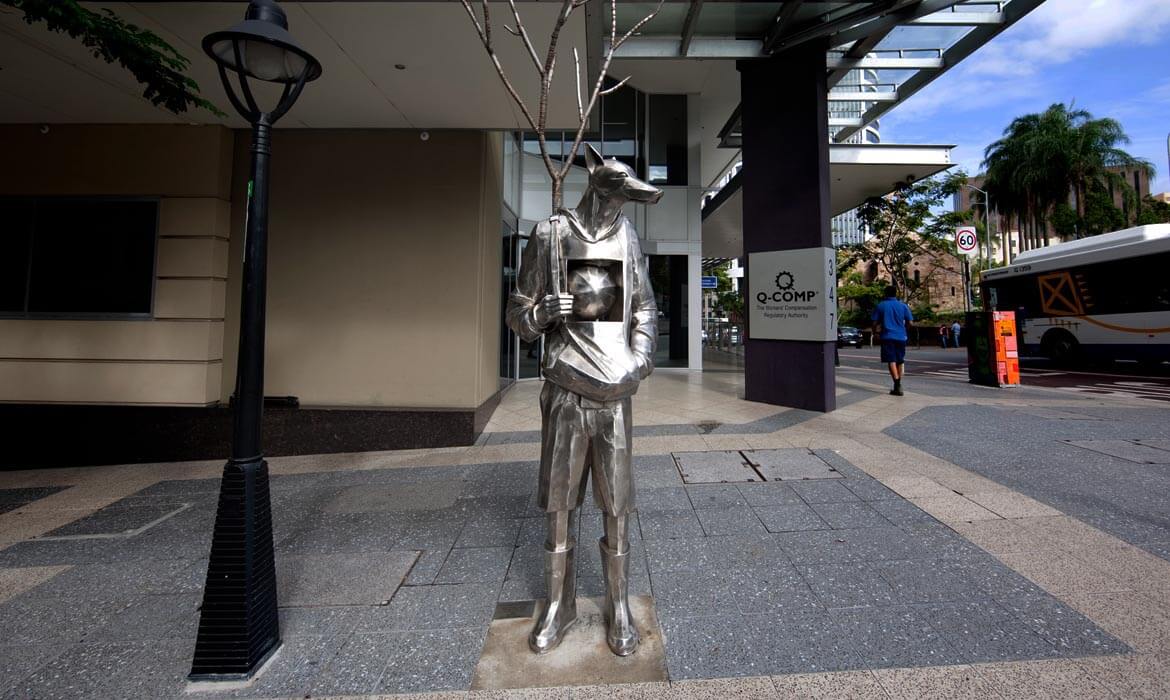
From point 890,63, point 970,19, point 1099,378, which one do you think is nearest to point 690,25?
point 890,63

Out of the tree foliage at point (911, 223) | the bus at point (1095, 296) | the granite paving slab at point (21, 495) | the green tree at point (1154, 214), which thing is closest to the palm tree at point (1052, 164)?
the green tree at point (1154, 214)

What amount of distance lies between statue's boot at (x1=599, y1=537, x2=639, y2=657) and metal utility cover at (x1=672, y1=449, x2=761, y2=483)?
2.26 metres

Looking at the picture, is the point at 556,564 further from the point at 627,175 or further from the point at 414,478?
the point at 414,478

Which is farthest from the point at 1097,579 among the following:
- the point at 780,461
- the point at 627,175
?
the point at 627,175

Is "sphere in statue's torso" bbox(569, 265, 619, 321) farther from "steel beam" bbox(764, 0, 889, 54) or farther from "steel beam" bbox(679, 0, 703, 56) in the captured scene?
"steel beam" bbox(764, 0, 889, 54)

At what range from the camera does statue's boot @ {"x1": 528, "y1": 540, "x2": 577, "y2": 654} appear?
2.22 metres

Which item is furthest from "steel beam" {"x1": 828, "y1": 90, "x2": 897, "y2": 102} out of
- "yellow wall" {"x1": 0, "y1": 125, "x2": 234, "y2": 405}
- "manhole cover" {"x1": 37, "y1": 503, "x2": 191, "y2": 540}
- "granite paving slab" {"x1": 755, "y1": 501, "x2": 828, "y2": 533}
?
"manhole cover" {"x1": 37, "y1": 503, "x2": 191, "y2": 540}

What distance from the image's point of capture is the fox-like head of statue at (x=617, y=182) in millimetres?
2068

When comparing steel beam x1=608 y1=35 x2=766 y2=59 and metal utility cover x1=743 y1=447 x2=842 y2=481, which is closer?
metal utility cover x1=743 y1=447 x2=842 y2=481

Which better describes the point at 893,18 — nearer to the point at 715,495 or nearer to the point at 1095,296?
the point at 715,495

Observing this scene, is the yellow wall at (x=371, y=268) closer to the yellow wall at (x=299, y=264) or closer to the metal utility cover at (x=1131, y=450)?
the yellow wall at (x=299, y=264)

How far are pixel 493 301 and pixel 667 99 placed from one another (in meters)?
10.5

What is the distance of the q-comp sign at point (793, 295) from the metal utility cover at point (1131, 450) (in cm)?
310

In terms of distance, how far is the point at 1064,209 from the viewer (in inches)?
1310
